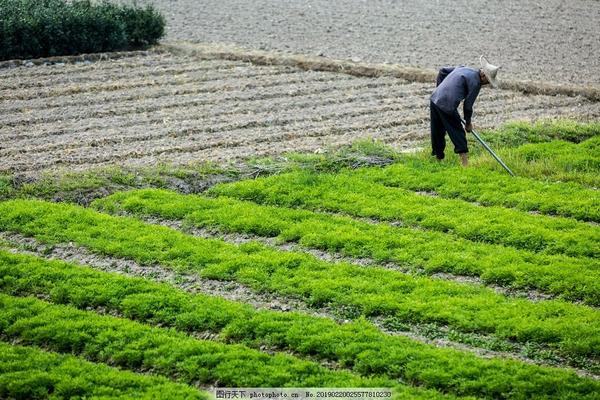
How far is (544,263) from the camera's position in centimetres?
1077

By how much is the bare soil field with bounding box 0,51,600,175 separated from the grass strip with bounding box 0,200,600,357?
2.11 meters

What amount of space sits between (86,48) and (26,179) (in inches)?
341

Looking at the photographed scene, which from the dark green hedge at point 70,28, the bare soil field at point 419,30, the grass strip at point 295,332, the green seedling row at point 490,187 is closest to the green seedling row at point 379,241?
the green seedling row at point 490,187

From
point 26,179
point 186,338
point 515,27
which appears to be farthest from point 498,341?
point 515,27

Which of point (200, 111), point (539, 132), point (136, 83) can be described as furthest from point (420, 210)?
point (136, 83)

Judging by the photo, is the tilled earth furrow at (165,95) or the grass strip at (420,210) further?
the tilled earth furrow at (165,95)

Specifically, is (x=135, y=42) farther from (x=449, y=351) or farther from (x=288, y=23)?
(x=449, y=351)

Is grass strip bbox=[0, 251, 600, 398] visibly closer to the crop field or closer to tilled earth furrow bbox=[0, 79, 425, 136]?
the crop field

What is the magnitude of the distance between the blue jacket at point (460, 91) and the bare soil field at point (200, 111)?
6.16 ft

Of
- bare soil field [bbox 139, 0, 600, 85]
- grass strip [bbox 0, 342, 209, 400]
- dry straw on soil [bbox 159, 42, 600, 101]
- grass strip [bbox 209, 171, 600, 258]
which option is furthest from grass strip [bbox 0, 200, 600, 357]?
bare soil field [bbox 139, 0, 600, 85]

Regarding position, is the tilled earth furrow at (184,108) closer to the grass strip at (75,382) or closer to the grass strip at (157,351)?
the grass strip at (157,351)

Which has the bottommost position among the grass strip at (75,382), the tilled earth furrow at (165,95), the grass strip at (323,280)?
the grass strip at (75,382)

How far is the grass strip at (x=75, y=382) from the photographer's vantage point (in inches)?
320

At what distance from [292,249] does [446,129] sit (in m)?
3.64
